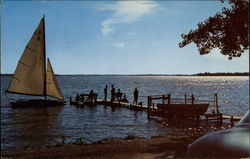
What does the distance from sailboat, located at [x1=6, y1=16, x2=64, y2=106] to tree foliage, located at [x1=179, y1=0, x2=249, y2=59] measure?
29673 millimetres

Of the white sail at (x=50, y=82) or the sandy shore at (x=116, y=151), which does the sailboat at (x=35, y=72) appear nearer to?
the white sail at (x=50, y=82)

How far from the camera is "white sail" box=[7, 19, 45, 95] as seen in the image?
44.5 m

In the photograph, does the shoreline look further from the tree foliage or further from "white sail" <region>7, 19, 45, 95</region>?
"white sail" <region>7, 19, 45, 95</region>

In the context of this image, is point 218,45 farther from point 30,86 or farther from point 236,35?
point 30,86

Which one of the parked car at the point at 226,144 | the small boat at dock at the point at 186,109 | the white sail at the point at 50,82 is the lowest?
the small boat at dock at the point at 186,109

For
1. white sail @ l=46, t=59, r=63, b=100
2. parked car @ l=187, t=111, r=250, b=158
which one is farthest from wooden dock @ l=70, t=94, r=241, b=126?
parked car @ l=187, t=111, r=250, b=158

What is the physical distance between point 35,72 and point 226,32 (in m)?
32.9

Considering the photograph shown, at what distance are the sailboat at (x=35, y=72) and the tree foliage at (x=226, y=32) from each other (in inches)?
1168

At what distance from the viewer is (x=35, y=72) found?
44.4 meters

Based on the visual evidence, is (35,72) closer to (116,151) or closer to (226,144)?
(116,151)

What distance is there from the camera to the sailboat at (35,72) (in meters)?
44.4

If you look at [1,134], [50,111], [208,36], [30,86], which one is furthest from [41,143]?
[30,86]

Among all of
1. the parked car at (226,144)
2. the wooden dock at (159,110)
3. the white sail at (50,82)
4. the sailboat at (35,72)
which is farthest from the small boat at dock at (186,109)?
the parked car at (226,144)

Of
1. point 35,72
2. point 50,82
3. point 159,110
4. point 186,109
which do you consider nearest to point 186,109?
point 186,109
